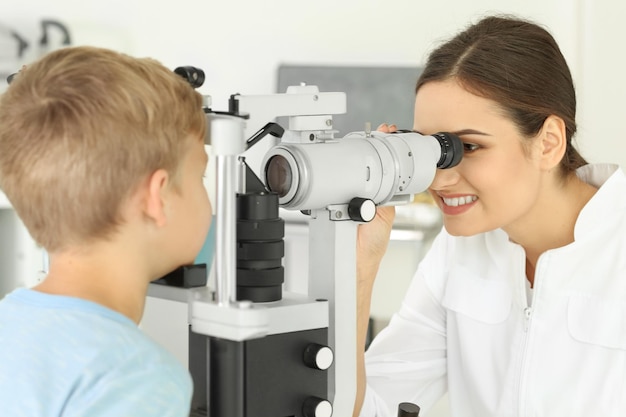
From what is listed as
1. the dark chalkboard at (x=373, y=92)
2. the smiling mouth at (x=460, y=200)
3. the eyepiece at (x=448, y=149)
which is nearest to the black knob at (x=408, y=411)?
the eyepiece at (x=448, y=149)

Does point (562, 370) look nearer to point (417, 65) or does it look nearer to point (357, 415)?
point (357, 415)

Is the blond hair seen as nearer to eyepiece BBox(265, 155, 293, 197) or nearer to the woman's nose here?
eyepiece BBox(265, 155, 293, 197)

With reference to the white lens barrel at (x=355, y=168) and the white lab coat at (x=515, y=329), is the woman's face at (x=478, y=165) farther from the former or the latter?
the white lens barrel at (x=355, y=168)

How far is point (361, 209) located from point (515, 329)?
0.67 m

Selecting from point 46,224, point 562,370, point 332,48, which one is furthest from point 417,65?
point 46,224

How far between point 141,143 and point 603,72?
2.65 metres

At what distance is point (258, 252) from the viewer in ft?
3.67

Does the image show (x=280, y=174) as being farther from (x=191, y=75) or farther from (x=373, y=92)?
(x=373, y=92)

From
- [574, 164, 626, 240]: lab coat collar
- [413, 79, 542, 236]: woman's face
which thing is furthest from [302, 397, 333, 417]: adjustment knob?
[574, 164, 626, 240]: lab coat collar

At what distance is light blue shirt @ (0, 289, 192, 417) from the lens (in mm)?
926

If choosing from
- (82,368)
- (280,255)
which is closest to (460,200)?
(280,255)

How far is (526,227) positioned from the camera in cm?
175

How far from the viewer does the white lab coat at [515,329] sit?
1.61 metres

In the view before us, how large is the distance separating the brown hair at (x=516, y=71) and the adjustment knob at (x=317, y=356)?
0.71m
